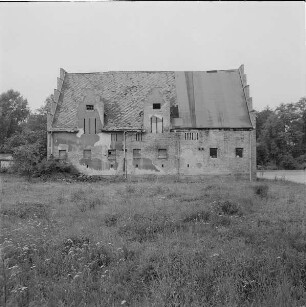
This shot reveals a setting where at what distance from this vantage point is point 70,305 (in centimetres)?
433

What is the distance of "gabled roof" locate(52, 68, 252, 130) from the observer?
88.1 ft

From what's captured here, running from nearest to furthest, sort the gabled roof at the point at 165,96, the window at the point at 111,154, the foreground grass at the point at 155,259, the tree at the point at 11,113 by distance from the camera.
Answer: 1. the foreground grass at the point at 155,259
2. the window at the point at 111,154
3. the gabled roof at the point at 165,96
4. the tree at the point at 11,113

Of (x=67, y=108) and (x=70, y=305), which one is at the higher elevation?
(x=67, y=108)

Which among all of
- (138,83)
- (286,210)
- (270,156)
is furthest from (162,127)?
(270,156)

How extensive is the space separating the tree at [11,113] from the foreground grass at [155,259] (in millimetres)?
46660

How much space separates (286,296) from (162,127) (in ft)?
73.4

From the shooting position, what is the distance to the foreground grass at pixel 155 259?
4633 mm

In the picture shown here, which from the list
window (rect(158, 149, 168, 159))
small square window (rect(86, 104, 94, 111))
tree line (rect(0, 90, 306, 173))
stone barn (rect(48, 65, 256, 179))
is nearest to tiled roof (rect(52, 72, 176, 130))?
stone barn (rect(48, 65, 256, 179))

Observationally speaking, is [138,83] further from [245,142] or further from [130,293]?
[130,293]

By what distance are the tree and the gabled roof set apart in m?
26.6

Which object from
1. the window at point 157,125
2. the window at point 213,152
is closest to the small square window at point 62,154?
the window at point 157,125

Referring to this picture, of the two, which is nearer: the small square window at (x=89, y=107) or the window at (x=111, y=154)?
the window at (x=111, y=154)

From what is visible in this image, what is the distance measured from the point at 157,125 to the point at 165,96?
308 centimetres

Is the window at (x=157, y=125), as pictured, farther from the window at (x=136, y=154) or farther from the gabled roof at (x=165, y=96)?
the window at (x=136, y=154)
